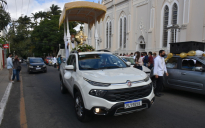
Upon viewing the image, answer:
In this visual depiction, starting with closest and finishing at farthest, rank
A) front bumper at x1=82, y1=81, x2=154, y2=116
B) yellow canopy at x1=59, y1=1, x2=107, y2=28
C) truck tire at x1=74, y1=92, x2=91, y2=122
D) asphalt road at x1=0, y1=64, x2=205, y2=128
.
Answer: front bumper at x1=82, y1=81, x2=154, y2=116, truck tire at x1=74, y1=92, x2=91, y2=122, asphalt road at x1=0, y1=64, x2=205, y2=128, yellow canopy at x1=59, y1=1, x2=107, y2=28

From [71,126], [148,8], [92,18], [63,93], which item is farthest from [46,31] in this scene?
[71,126]

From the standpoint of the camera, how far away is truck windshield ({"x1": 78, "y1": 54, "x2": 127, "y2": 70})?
14.0ft

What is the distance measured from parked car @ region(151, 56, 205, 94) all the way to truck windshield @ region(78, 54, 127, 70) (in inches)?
105

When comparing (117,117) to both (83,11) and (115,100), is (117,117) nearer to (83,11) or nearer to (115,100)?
(115,100)

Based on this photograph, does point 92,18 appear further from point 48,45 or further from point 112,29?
point 48,45

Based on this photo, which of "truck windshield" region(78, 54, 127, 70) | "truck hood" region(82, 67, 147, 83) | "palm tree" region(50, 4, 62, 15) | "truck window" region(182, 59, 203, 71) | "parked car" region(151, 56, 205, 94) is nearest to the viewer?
"truck hood" region(82, 67, 147, 83)

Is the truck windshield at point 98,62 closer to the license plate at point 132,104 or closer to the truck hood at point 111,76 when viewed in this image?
the truck hood at point 111,76

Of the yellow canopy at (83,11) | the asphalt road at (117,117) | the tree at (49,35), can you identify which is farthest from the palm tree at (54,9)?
the asphalt road at (117,117)

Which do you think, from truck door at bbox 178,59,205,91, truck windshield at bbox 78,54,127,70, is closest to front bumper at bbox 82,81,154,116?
truck windshield at bbox 78,54,127,70

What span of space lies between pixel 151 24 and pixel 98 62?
1949 cm

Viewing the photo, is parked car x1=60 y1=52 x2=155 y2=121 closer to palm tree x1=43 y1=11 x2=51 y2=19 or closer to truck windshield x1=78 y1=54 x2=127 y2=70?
truck windshield x1=78 y1=54 x2=127 y2=70

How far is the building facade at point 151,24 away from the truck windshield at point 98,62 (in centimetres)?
937

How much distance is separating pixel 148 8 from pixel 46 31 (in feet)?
81.0

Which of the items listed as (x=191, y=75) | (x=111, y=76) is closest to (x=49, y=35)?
(x=191, y=75)
